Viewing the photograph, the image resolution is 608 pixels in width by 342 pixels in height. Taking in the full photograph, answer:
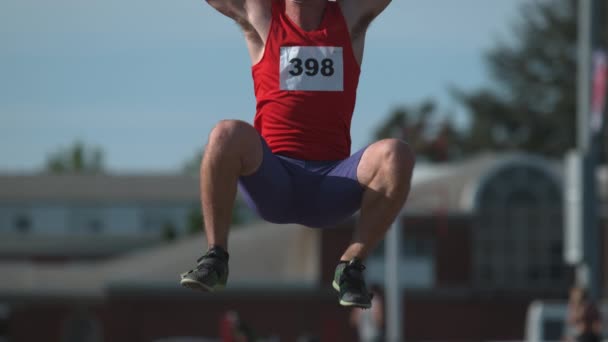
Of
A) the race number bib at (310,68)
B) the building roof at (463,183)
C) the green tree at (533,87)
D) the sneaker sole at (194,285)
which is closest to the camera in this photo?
the sneaker sole at (194,285)

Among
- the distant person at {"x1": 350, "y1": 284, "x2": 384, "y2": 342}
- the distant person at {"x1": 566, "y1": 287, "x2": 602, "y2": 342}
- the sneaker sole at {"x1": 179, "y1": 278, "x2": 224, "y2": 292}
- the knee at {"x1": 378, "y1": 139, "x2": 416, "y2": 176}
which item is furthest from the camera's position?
the distant person at {"x1": 350, "y1": 284, "x2": 384, "y2": 342}

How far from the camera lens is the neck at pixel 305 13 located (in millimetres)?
7988

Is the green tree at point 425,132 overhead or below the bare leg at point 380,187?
below

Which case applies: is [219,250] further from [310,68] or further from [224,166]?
[310,68]

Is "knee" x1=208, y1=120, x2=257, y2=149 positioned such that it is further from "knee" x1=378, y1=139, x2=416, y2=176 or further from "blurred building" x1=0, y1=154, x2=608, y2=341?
"blurred building" x1=0, y1=154, x2=608, y2=341

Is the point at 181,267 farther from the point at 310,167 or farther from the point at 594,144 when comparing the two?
the point at 310,167

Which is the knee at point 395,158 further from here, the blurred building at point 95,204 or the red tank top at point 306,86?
the blurred building at point 95,204

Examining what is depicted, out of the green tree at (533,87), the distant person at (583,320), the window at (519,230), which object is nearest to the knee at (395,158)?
the distant person at (583,320)

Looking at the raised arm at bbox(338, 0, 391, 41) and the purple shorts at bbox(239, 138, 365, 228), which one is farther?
the raised arm at bbox(338, 0, 391, 41)

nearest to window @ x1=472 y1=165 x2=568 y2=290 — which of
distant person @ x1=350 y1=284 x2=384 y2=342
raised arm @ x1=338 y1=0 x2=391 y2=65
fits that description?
distant person @ x1=350 y1=284 x2=384 y2=342

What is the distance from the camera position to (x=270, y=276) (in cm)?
5353

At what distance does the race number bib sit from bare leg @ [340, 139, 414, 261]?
454 mm

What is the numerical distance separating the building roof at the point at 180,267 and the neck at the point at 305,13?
38.5m

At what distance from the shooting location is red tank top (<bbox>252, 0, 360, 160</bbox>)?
7.91 m
